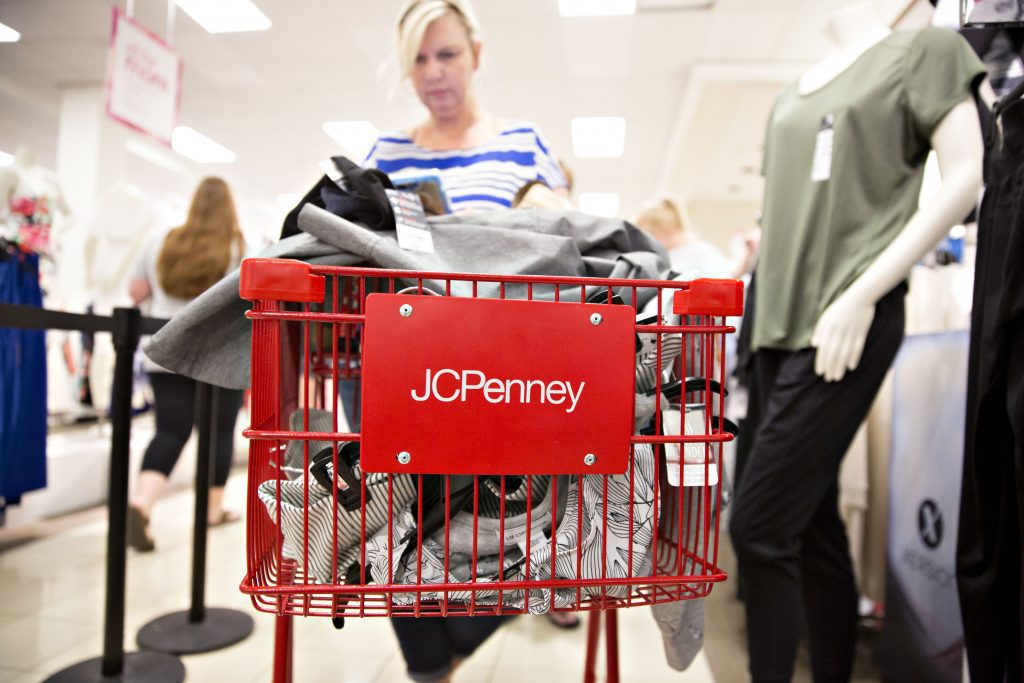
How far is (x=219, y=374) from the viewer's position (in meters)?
0.85

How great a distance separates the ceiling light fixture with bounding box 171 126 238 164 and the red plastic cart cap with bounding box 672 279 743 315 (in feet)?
8.77

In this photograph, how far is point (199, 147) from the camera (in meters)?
3.60

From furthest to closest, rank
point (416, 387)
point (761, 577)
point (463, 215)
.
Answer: point (761, 577) → point (463, 215) → point (416, 387)

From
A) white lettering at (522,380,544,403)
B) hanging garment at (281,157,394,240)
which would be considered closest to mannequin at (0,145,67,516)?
hanging garment at (281,157,394,240)

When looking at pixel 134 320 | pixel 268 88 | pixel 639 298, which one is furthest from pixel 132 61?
pixel 639 298

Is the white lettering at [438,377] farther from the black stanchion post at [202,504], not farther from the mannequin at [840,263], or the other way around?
the black stanchion post at [202,504]

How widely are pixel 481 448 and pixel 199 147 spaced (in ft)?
12.0

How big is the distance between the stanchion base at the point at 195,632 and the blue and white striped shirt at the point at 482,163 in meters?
1.31

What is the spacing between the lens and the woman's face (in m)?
1.20

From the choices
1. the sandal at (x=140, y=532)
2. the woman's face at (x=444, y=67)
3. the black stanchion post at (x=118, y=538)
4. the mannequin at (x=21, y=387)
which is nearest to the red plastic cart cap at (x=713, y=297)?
the woman's face at (x=444, y=67)

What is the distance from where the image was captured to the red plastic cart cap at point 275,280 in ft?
2.11

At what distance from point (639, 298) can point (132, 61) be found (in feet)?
7.28

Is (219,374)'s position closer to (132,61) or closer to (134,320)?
(134,320)

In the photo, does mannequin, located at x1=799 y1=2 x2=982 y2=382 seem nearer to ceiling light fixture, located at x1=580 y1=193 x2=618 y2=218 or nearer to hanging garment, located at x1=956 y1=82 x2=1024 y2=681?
hanging garment, located at x1=956 y1=82 x2=1024 y2=681
